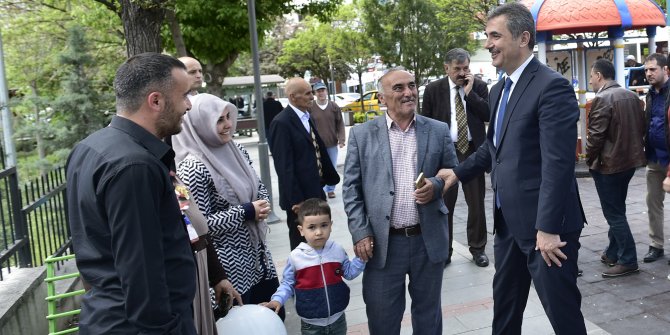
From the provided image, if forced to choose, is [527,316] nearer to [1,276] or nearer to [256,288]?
[256,288]

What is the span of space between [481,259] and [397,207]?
270 cm

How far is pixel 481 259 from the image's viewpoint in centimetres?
600

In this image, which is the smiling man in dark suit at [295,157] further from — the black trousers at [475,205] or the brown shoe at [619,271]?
the brown shoe at [619,271]

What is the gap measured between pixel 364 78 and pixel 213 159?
36.8 m

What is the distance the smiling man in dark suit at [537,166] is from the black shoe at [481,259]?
8.15 feet

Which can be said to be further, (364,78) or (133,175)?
(364,78)

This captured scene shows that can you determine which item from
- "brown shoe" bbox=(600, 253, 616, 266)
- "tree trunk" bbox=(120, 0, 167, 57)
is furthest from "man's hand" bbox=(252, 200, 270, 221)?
"tree trunk" bbox=(120, 0, 167, 57)

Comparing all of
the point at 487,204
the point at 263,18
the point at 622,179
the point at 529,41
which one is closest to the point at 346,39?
the point at 263,18

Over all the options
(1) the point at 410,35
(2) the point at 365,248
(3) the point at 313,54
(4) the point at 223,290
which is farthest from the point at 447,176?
(3) the point at 313,54

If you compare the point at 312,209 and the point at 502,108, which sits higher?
the point at 502,108

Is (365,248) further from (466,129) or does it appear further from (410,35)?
(410,35)

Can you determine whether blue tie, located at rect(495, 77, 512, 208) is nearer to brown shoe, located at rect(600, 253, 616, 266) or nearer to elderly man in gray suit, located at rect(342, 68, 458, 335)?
elderly man in gray suit, located at rect(342, 68, 458, 335)

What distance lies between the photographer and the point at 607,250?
5770 mm

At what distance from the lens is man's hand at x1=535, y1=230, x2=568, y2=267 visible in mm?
3143
